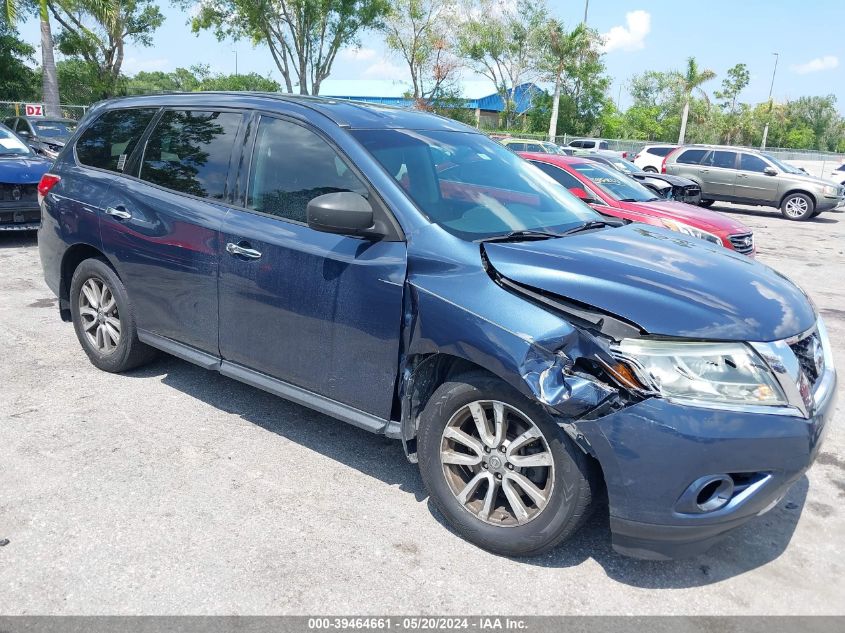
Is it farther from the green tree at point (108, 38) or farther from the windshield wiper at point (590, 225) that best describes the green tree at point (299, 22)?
the windshield wiper at point (590, 225)

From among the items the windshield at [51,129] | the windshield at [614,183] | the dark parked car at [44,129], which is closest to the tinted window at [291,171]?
the windshield at [614,183]

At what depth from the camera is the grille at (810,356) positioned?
9.46ft

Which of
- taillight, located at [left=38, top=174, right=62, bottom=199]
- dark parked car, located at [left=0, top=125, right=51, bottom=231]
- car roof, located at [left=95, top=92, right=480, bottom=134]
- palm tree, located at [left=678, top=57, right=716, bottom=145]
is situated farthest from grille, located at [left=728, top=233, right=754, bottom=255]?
palm tree, located at [left=678, top=57, right=716, bottom=145]

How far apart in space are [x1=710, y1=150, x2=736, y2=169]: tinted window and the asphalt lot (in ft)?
55.2

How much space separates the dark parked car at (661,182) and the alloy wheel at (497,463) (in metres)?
11.2

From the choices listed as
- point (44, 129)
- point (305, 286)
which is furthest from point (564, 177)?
point (44, 129)

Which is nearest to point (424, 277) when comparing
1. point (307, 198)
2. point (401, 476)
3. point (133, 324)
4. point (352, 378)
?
point (352, 378)

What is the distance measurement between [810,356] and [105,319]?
14.0ft

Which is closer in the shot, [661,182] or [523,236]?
[523,236]

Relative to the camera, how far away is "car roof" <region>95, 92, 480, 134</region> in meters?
3.86

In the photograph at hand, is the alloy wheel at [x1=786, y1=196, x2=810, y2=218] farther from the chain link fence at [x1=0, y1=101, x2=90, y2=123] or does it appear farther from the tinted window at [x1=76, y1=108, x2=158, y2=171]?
the chain link fence at [x1=0, y1=101, x2=90, y2=123]

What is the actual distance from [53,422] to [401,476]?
217 centimetres

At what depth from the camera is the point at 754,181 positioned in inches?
763

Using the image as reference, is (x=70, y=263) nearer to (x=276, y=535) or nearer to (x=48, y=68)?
(x=276, y=535)
